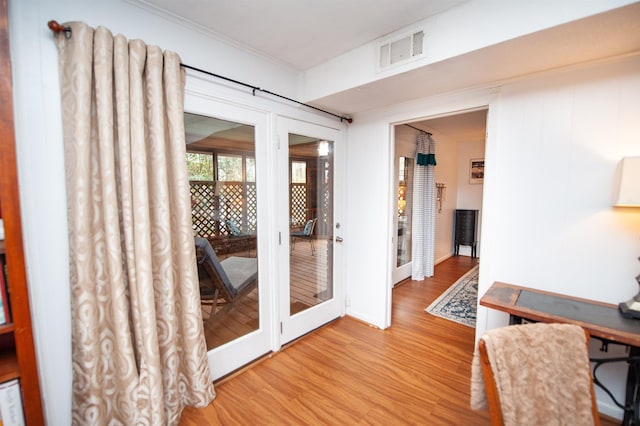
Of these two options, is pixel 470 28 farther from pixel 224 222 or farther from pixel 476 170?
pixel 476 170

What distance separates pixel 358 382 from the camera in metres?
2.00

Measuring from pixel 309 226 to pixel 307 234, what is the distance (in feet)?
0.27

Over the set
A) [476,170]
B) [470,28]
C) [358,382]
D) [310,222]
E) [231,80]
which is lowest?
[358,382]

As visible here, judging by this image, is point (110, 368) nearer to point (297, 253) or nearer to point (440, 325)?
point (297, 253)

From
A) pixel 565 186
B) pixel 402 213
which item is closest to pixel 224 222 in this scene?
pixel 565 186

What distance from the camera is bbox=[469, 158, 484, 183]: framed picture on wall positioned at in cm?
541

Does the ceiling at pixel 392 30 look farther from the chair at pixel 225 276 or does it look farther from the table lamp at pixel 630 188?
the chair at pixel 225 276

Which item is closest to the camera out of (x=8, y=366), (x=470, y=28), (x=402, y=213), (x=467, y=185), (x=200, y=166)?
(x=8, y=366)

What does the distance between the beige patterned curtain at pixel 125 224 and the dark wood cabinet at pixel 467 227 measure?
5.27m

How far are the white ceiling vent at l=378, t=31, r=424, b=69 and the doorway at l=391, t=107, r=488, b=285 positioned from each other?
155 cm

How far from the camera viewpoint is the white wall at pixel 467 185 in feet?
17.9

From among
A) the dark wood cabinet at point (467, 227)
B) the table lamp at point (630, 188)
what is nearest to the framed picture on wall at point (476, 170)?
the dark wood cabinet at point (467, 227)

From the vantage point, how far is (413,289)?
12.7 ft

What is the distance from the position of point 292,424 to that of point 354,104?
98.0 inches
